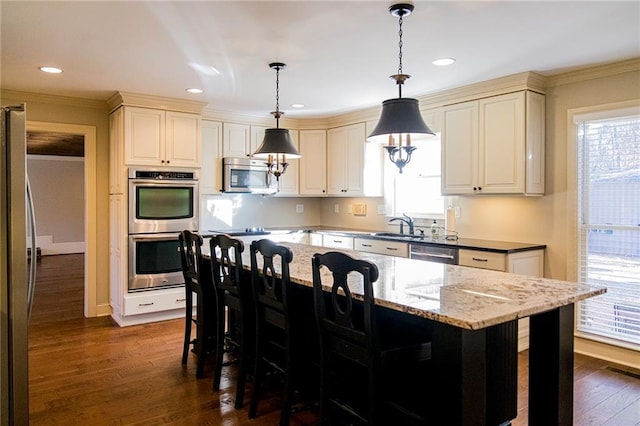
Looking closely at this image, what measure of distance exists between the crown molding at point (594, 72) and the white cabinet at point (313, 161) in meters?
2.96

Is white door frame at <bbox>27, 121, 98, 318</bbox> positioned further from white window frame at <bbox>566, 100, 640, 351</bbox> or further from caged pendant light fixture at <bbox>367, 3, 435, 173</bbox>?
white window frame at <bbox>566, 100, 640, 351</bbox>

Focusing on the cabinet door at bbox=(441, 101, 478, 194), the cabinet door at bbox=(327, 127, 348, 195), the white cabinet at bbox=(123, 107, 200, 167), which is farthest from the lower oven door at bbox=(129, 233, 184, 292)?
the cabinet door at bbox=(441, 101, 478, 194)

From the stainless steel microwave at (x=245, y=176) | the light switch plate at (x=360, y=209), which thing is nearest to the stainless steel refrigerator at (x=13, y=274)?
the stainless steel microwave at (x=245, y=176)

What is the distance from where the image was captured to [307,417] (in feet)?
8.87

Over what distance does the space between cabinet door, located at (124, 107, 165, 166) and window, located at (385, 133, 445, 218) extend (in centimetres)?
273

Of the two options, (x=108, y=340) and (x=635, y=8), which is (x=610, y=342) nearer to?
(x=635, y=8)

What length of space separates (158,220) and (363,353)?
11.4ft

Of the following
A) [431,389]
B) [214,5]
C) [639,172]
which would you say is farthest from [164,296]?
[639,172]

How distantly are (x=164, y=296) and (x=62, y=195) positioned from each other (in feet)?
24.6

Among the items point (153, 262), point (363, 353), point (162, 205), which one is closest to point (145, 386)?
point (153, 262)

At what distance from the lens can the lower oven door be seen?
4648 millimetres

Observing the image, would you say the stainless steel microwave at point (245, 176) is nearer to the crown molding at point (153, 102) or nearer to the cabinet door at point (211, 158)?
the cabinet door at point (211, 158)

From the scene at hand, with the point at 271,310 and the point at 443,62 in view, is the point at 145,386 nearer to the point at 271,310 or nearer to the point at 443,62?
the point at 271,310

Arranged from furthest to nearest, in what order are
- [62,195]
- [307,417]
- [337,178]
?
[62,195] < [337,178] < [307,417]
